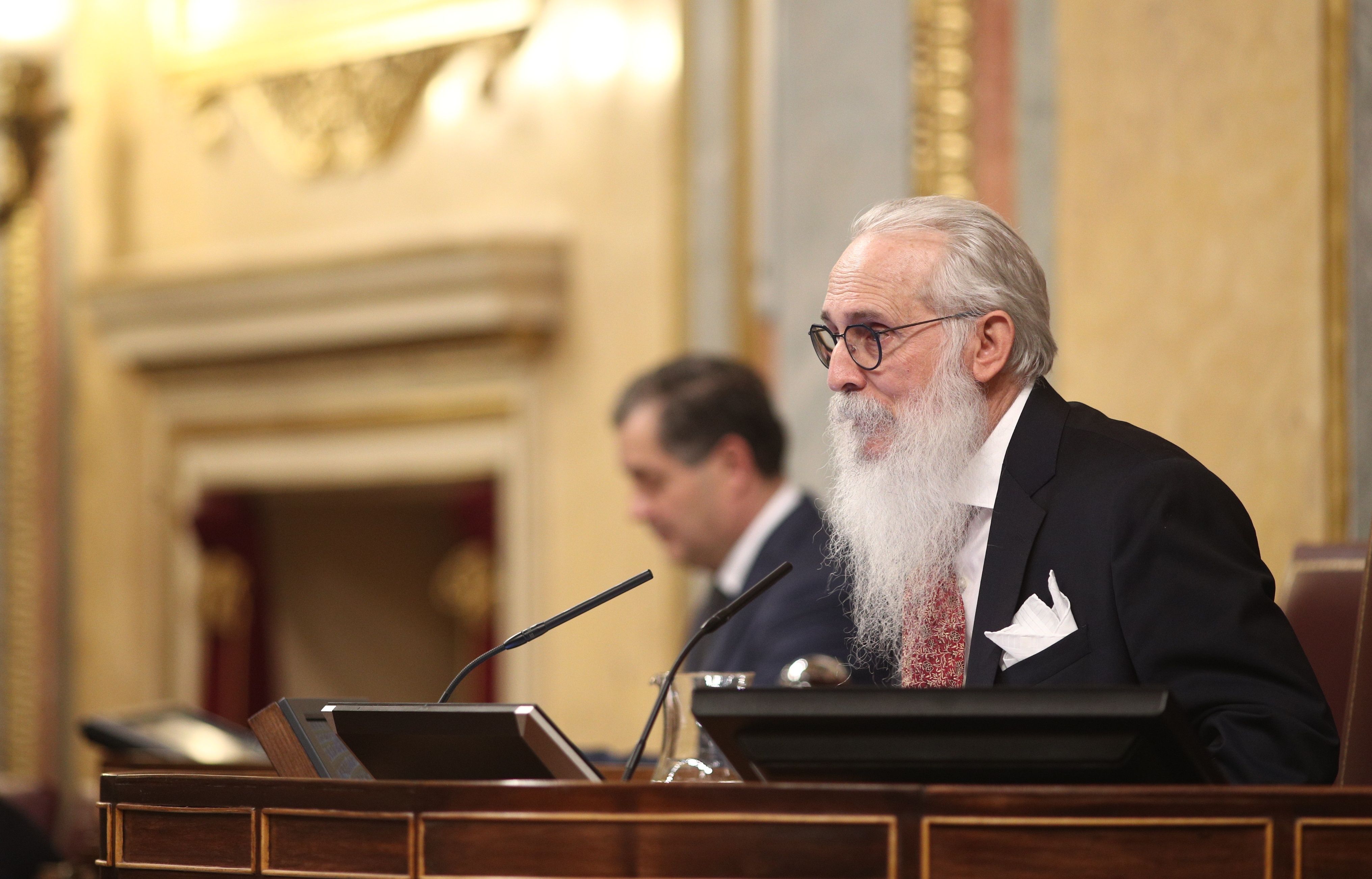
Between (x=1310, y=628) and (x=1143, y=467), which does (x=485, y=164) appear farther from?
(x=1143, y=467)

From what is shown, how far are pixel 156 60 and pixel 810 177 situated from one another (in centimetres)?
328

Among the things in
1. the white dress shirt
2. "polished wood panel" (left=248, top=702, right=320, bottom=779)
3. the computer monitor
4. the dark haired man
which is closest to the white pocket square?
the white dress shirt

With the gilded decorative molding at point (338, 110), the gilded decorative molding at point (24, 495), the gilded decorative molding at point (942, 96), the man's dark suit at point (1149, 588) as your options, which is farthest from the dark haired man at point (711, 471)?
the gilded decorative molding at point (24, 495)

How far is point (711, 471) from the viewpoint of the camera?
4.09 meters

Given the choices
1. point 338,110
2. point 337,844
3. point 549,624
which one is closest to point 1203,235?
point 549,624

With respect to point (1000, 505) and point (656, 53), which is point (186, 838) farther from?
point (656, 53)

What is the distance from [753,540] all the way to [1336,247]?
1.34 m

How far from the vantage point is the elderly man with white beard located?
6.78 feet

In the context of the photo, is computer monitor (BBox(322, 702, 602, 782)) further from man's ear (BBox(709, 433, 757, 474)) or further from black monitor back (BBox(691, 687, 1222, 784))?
man's ear (BBox(709, 433, 757, 474))

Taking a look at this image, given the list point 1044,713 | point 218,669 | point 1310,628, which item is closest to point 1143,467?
point 1044,713

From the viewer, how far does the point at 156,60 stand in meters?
7.07

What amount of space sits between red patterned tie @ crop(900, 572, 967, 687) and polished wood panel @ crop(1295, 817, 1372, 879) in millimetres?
737

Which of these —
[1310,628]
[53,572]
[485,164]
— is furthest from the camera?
[53,572]

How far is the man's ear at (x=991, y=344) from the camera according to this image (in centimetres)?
242
